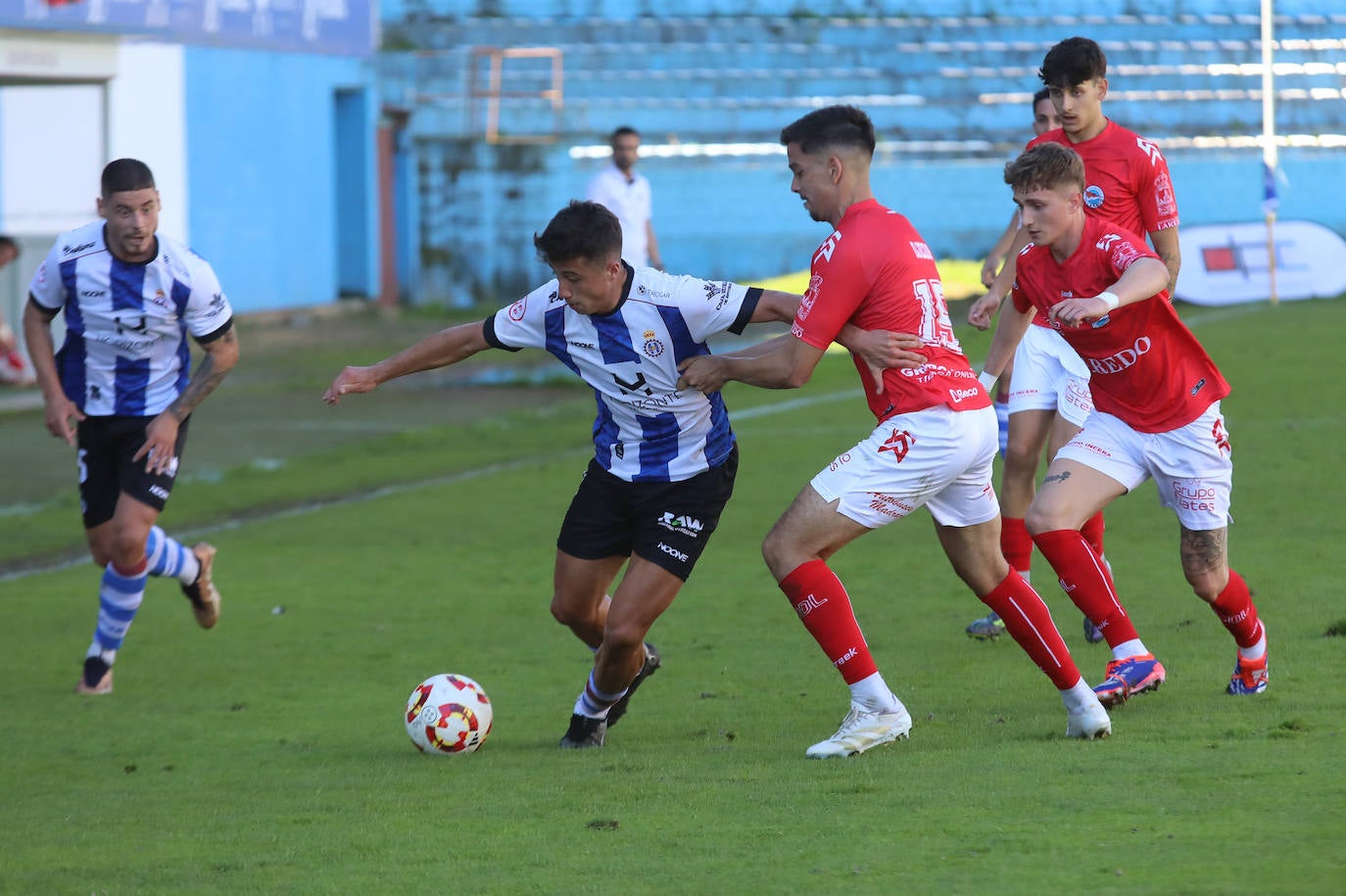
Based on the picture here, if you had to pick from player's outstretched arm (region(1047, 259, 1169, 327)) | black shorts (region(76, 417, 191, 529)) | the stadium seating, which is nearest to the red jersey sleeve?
player's outstretched arm (region(1047, 259, 1169, 327))

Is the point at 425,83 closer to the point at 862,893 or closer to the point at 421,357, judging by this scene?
the point at 421,357

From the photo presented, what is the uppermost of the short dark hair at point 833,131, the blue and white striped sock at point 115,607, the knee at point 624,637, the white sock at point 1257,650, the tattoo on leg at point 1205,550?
the short dark hair at point 833,131

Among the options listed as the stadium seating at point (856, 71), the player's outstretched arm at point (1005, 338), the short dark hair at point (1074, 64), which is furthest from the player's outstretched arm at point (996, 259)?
the stadium seating at point (856, 71)

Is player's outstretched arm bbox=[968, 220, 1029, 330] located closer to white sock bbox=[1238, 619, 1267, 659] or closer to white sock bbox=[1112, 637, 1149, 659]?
white sock bbox=[1112, 637, 1149, 659]

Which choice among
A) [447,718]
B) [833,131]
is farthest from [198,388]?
[833,131]

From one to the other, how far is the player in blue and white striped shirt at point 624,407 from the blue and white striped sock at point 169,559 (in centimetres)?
213

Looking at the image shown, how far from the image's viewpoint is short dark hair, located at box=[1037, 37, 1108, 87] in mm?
6250

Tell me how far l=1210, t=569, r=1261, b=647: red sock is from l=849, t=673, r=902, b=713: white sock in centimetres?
112

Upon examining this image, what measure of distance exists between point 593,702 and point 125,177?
276cm

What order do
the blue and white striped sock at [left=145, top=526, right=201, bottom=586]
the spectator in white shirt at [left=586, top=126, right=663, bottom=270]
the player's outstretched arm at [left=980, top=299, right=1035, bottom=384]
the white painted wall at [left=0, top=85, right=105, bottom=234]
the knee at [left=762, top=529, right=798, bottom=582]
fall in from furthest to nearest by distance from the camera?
1. the white painted wall at [left=0, top=85, right=105, bottom=234]
2. the spectator in white shirt at [left=586, top=126, right=663, bottom=270]
3. the blue and white striped sock at [left=145, top=526, right=201, bottom=586]
4. the player's outstretched arm at [left=980, top=299, right=1035, bottom=384]
5. the knee at [left=762, top=529, right=798, bottom=582]

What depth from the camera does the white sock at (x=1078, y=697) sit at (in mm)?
5102

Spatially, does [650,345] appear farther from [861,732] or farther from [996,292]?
[996,292]

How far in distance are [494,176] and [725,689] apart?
2219cm

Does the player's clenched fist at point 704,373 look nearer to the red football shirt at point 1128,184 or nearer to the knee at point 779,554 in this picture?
the knee at point 779,554
